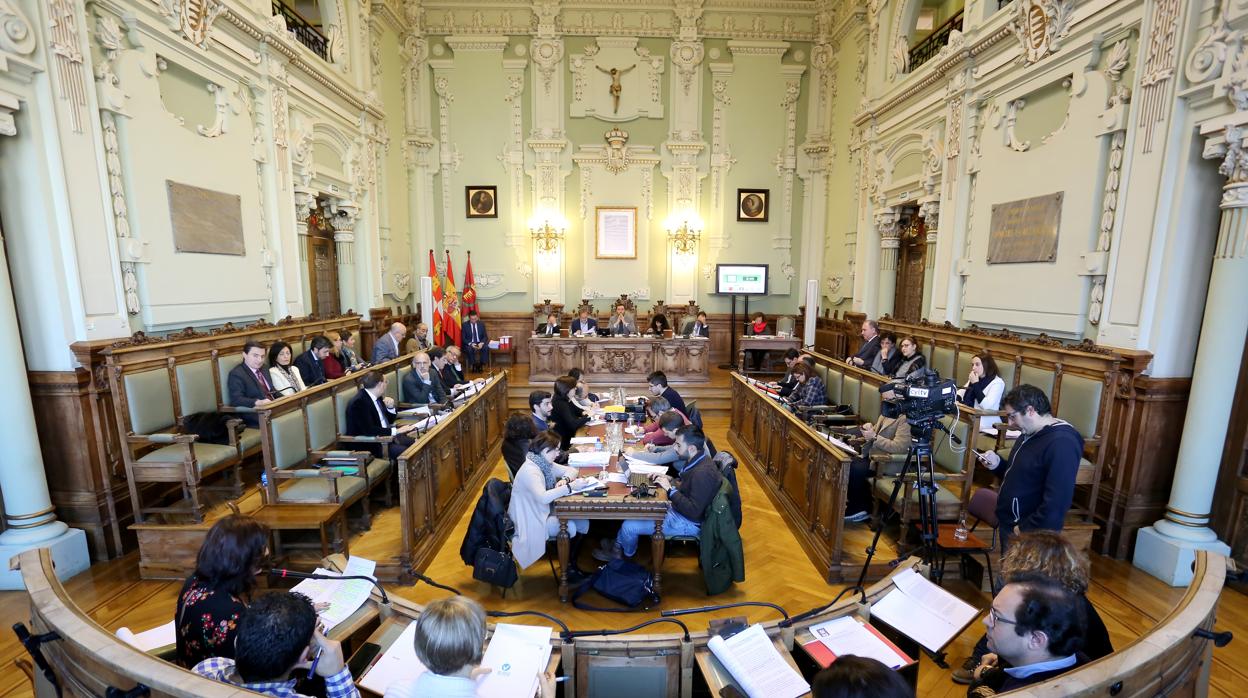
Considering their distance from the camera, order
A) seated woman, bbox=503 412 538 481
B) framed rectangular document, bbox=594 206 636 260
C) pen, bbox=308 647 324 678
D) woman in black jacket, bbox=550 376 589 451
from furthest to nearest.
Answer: framed rectangular document, bbox=594 206 636 260 < woman in black jacket, bbox=550 376 589 451 < seated woman, bbox=503 412 538 481 < pen, bbox=308 647 324 678

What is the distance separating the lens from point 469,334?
937 centimetres

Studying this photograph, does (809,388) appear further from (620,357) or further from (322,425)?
(322,425)

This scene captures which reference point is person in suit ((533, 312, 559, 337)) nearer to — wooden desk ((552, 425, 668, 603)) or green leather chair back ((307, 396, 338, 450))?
green leather chair back ((307, 396, 338, 450))

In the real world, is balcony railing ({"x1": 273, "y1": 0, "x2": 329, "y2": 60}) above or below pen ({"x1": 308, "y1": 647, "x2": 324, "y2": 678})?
above

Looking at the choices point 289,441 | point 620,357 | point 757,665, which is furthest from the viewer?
point 620,357

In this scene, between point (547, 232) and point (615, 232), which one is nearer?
point (547, 232)

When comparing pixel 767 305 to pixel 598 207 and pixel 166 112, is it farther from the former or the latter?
pixel 166 112

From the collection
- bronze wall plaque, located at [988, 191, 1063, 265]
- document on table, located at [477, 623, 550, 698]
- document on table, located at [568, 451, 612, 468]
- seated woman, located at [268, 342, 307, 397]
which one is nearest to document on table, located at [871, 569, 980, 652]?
document on table, located at [477, 623, 550, 698]

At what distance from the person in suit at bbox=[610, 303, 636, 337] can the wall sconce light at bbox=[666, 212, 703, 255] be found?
6.15ft

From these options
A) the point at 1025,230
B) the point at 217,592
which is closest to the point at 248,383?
the point at 217,592

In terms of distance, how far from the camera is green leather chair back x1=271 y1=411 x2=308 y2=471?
360 centimetres

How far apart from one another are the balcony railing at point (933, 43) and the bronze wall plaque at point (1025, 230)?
2.66 meters

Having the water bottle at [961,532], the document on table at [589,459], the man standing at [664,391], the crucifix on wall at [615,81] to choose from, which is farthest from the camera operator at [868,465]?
the crucifix on wall at [615,81]

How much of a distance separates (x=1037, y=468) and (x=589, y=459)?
2.60 m
